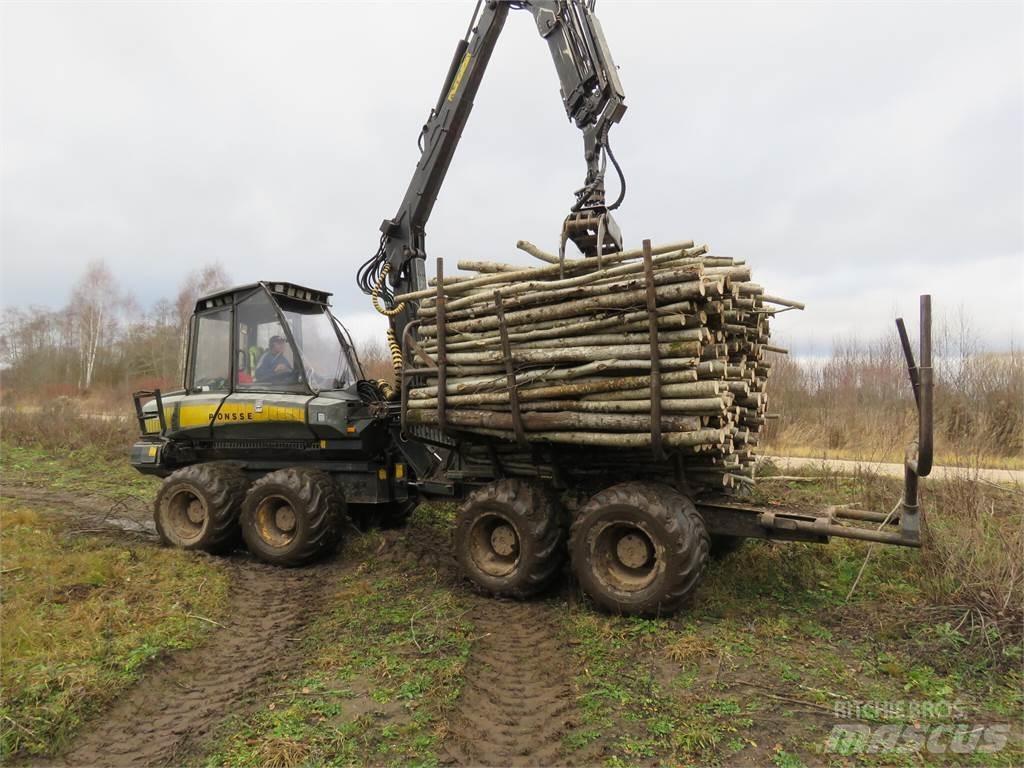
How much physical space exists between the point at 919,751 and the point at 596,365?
2956 millimetres

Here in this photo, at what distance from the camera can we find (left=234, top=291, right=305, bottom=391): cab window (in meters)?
7.37

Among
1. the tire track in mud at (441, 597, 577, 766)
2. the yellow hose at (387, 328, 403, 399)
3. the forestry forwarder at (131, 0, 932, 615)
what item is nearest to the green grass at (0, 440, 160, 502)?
the forestry forwarder at (131, 0, 932, 615)

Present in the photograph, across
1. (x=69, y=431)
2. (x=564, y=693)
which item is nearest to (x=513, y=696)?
(x=564, y=693)

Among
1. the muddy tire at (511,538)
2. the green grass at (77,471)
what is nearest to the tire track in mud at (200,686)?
the muddy tire at (511,538)

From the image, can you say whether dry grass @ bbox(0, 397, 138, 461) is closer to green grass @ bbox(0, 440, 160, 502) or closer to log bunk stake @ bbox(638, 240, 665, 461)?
green grass @ bbox(0, 440, 160, 502)

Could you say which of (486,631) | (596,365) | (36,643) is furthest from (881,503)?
(36,643)

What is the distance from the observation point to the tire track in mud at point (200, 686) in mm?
3416

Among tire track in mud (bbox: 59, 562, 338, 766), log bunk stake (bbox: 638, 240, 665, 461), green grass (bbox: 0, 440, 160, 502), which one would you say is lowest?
tire track in mud (bbox: 59, 562, 338, 766)

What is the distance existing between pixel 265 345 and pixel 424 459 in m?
2.25

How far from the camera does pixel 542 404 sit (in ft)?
17.5

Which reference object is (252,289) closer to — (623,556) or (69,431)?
(623,556)

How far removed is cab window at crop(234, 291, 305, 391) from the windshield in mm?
140

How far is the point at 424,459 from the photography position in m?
7.16

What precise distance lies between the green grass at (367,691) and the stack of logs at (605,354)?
159cm
